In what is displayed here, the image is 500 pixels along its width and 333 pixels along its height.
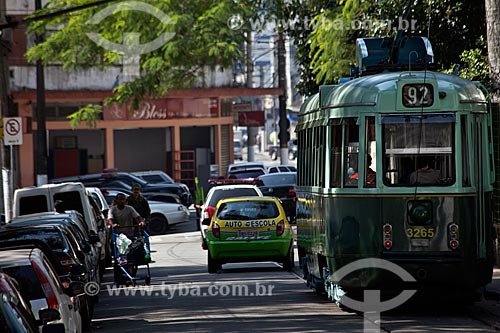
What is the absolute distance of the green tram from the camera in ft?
47.1

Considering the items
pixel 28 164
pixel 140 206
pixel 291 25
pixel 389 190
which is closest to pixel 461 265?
pixel 389 190

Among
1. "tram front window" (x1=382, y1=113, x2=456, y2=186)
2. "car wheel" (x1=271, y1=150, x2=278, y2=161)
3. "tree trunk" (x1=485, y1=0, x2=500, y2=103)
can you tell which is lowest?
"car wheel" (x1=271, y1=150, x2=278, y2=161)

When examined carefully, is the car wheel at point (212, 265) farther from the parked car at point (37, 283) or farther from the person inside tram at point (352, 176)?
the parked car at point (37, 283)

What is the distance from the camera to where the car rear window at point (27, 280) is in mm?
10977

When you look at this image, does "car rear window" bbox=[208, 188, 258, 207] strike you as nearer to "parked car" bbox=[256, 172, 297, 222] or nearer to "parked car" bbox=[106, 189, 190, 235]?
"parked car" bbox=[256, 172, 297, 222]

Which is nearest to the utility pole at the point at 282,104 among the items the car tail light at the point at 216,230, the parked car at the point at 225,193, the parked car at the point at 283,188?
the parked car at the point at 283,188

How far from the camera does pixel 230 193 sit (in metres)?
28.3

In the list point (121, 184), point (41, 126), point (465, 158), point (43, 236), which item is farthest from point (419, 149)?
point (121, 184)

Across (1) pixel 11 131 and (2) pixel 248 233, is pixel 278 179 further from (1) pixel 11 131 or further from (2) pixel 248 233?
(2) pixel 248 233

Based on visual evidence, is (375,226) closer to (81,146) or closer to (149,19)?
(149,19)

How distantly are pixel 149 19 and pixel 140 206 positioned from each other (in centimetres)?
1281

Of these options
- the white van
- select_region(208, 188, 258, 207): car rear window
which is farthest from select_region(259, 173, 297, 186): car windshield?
the white van

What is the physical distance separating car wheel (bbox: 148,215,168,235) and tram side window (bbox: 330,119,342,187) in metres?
22.9

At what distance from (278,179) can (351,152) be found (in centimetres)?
Answer: 2220
